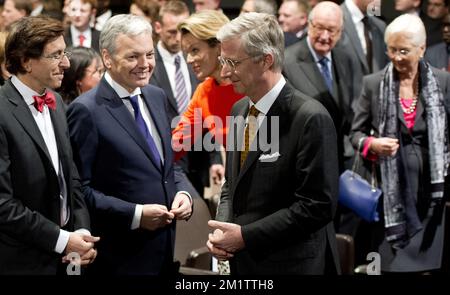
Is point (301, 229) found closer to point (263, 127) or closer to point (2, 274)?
point (263, 127)

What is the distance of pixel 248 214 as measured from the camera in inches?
130

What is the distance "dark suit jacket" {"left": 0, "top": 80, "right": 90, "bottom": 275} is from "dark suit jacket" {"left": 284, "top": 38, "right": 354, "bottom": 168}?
8.05ft

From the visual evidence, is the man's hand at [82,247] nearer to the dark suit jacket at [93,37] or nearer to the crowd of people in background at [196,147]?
the crowd of people in background at [196,147]

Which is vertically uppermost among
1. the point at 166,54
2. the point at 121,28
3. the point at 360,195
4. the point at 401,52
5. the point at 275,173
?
the point at 121,28

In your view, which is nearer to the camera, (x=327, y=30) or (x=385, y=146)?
(x=385, y=146)

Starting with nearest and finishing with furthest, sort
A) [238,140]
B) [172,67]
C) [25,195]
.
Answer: [25,195], [238,140], [172,67]

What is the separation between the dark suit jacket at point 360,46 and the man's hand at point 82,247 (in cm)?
304

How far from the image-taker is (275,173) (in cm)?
323

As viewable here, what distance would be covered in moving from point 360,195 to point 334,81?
0.93 m

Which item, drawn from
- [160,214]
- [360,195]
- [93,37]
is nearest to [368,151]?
[360,195]

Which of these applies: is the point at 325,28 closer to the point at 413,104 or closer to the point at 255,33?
the point at 413,104

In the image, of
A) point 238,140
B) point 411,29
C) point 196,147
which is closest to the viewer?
point 238,140

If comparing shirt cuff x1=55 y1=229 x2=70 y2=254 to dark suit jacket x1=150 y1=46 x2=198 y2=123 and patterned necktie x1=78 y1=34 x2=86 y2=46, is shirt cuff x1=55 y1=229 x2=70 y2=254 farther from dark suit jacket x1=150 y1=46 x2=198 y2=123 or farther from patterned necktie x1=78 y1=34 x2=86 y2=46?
patterned necktie x1=78 y1=34 x2=86 y2=46

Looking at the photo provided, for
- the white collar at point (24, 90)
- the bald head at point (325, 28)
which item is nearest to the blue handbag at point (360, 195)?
the bald head at point (325, 28)
